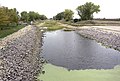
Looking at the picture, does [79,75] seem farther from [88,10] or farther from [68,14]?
[68,14]

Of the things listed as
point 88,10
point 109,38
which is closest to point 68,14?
point 88,10

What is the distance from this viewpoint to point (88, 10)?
131 metres

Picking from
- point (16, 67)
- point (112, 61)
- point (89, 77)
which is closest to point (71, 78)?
point (89, 77)

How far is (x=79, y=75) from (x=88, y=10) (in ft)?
383

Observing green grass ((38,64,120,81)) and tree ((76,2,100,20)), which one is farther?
tree ((76,2,100,20))

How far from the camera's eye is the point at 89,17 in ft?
427

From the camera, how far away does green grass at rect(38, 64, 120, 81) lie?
15.0 meters

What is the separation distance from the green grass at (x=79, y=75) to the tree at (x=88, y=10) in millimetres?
112312

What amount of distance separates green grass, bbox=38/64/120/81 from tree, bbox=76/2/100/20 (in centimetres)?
11231

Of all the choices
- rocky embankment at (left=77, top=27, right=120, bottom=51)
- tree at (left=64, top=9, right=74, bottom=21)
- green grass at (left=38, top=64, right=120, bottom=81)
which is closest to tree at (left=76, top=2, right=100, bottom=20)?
tree at (left=64, top=9, right=74, bottom=21)

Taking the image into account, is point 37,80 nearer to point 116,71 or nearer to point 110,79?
point 110,79

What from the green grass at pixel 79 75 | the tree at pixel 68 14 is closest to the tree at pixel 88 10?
the tree at pixel 68 14

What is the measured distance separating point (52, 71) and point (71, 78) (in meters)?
2.87

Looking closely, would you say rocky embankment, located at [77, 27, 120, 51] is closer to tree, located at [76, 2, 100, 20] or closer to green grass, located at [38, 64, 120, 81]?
green grass, located at [38, 64, 120, 81]
